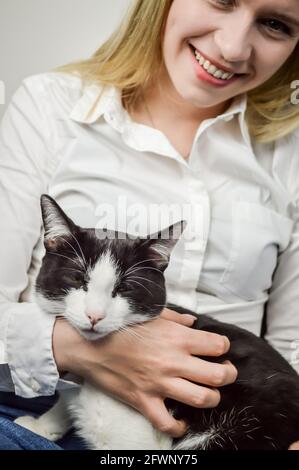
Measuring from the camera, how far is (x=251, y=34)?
0.62 metres

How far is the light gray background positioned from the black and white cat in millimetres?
163

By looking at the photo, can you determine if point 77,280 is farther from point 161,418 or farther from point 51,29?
point 51,29

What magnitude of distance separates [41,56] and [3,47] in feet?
0.13

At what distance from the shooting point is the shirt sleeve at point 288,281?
2.33 feet

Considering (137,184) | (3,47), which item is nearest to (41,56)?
(3,47)

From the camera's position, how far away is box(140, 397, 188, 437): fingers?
0.57 meters

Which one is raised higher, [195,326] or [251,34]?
[251,34]

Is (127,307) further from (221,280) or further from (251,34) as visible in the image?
(251,34)

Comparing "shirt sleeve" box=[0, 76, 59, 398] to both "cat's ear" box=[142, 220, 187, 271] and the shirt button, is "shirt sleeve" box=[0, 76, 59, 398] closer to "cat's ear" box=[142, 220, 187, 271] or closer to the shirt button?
the shirt button

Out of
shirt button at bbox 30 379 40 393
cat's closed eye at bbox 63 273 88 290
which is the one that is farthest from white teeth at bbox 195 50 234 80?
shirt button at bbox 30 379 40 393

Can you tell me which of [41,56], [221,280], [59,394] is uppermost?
[41,56]

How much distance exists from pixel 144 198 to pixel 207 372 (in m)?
0.20

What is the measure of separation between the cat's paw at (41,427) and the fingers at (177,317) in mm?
165

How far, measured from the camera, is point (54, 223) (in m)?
0.58
